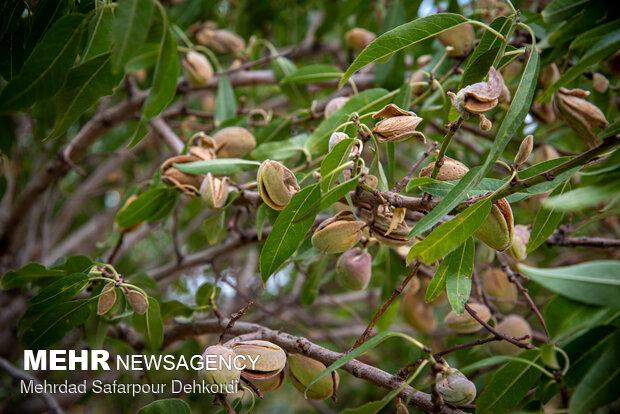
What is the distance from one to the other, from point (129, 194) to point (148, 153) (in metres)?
1.29

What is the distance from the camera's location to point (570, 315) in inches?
22.7

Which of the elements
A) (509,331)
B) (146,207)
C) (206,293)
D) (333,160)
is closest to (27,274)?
(146,207)

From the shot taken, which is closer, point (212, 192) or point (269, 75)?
point (212, 192)

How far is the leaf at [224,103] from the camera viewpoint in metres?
1.43

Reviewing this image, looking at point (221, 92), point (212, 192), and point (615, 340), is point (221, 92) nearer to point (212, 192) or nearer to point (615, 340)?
point (212, 192)

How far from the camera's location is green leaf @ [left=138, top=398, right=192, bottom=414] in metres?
0.80

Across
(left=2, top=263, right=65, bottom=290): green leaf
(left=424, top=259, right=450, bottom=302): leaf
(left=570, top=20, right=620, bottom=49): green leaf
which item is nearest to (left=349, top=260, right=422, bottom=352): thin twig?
(left=424, top=259, right=450, bottom=302): leaf

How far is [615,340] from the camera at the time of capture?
0.58m

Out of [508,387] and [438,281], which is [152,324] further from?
[508,387]

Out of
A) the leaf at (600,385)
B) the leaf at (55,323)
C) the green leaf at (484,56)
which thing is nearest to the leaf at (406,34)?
the green leaf at (484,56)

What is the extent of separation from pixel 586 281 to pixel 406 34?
0.49m

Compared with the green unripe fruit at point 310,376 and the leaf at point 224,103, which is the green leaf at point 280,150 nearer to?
the leaf at point 224,103

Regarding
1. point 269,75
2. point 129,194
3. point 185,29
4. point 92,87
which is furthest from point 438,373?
point 185,29

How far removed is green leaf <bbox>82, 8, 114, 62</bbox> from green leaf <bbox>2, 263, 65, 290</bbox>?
0.50 m
